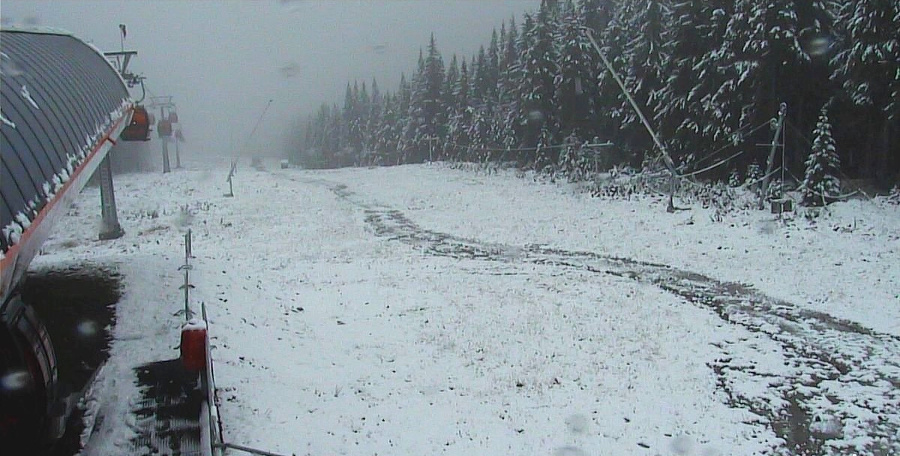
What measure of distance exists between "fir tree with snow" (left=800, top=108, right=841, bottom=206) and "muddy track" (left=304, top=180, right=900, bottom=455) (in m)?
10.3

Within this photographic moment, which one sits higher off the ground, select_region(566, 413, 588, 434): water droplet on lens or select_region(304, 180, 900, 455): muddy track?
select_region(304, 180, 900, 455): muddy track

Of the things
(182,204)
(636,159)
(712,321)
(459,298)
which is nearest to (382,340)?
(459,298)

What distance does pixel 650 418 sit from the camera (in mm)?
8266

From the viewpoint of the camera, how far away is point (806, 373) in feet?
31.4

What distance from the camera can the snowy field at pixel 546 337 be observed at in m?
7.84

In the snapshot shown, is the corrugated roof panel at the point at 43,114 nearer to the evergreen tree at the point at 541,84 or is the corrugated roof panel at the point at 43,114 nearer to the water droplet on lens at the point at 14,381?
the water droplet on lens at the point at 14,381

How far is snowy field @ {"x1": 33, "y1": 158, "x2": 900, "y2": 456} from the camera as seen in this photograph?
7.84m

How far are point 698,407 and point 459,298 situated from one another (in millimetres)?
6934

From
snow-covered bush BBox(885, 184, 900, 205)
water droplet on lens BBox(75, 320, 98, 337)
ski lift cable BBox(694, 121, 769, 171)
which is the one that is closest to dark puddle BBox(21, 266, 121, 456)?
water droplet on lens BBox(75, 320, 98, 337)

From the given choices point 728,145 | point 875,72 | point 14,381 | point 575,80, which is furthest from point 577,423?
point 575,80

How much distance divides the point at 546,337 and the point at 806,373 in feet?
14.4

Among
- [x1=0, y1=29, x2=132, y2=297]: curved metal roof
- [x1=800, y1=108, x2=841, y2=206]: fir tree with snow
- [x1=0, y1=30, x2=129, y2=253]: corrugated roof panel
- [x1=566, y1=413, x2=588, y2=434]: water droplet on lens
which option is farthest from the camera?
[x1=800, y1=108, x2=841, y2=206]: fir tree with snow

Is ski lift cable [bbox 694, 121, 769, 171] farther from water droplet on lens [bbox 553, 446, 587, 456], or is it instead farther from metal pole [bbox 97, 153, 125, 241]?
metal pole [bbox 97, 153, 125, 241]

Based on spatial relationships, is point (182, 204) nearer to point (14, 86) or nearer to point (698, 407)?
point (14, 86)
